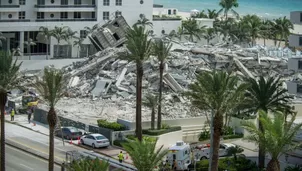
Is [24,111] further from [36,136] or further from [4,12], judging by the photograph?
[4,12]

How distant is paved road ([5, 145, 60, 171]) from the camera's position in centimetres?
5722

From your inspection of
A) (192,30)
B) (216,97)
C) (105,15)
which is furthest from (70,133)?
(192,30)

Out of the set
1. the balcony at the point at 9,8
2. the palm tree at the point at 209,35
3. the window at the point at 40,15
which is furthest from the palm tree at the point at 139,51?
the palm tree at the point at 209,35

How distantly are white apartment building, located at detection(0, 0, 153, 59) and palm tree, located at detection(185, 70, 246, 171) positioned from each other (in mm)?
60889

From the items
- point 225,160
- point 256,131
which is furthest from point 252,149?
point 256,131

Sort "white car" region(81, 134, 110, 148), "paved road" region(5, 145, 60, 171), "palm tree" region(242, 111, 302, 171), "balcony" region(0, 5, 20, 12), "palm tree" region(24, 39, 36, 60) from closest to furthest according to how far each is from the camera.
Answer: "palm tree" region(242, 111, 302, 171) → "paved road" region(5, 145, 60, 171) → "white car" region(81, 134, 110, 148) → "palm tree" region(24, 39, 36, 60) → "balcony" region(0, 5, 20, 12)

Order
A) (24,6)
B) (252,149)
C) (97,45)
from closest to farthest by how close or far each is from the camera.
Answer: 1. (252,149)
2. (97,45)
3. (24,6)

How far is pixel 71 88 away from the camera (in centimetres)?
8619

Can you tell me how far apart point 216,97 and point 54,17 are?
223ft

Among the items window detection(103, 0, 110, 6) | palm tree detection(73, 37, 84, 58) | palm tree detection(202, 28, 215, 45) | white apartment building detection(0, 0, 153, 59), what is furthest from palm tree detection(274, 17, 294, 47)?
palm tree detection(73, 37, 84, 58)

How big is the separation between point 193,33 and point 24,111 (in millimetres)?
39236

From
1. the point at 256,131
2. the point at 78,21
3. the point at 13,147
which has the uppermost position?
the point at 78,21

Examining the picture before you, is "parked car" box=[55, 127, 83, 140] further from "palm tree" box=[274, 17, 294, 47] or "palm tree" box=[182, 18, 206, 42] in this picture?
"palm tree" box=[274, 17, 294, 47]

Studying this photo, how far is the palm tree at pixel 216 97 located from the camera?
150ft
